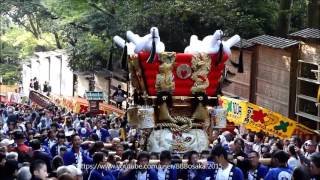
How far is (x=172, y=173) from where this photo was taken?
10422mm

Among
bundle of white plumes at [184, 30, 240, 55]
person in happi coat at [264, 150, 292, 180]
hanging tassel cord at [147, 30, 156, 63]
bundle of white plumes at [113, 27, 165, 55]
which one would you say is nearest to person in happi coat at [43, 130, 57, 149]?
bundle of white plumes at [113, 27, 165, 55]

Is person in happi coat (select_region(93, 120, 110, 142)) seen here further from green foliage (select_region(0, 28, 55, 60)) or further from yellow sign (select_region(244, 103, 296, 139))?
green foliage (select_region(0, 28, 55, 60))

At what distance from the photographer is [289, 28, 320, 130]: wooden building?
17328mm

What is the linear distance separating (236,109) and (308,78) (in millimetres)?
2005

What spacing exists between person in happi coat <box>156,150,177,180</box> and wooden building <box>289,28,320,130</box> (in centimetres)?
756

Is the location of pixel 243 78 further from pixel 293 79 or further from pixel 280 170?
pixel 280 170

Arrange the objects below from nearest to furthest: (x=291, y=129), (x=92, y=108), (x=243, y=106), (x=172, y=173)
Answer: (x=172, y=173)
(x=291, y=129)
(x=243, y=106)
(x=92, y=108)

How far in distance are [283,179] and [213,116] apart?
4075 mm

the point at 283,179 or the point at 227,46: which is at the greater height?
the point at 227,46

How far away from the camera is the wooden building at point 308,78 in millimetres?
17328

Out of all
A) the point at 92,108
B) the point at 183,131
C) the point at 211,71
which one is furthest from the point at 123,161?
the point at 92,108

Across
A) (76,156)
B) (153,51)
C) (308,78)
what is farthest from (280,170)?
(308,78)

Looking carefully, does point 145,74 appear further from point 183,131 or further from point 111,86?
point 111,86

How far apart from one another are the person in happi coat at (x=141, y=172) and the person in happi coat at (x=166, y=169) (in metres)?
0.30
